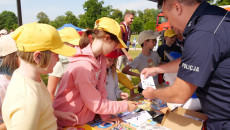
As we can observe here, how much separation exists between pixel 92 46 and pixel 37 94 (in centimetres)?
78

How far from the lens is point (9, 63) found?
1.51 metres

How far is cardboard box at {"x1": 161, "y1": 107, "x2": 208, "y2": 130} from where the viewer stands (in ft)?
4.27

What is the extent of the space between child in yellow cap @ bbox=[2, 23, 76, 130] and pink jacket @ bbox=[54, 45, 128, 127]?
29 cm

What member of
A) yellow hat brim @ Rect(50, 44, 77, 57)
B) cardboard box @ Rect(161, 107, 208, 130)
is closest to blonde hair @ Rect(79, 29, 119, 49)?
yellow hat brim @ Rect(50, 44, 77, 57)

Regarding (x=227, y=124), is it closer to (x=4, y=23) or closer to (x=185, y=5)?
(x=185, y=5)

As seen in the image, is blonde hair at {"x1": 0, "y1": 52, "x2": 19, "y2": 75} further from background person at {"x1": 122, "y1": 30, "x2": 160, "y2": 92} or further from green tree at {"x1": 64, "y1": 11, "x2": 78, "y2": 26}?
green tree at {"x1": 64, "y1": 11, "x2": 78, "y2": 26}

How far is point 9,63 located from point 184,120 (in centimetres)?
166

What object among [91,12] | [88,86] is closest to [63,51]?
[88,86]

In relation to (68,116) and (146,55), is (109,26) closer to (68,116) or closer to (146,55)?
(68,116)

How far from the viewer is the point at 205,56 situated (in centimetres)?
96

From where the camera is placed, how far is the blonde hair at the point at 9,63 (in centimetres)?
151

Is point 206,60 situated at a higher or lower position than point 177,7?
lower

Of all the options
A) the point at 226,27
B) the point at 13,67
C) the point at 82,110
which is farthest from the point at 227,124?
the point at 13,67

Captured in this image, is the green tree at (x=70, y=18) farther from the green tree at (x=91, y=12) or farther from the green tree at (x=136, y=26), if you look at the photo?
the green tree at (x=136, y=26)
